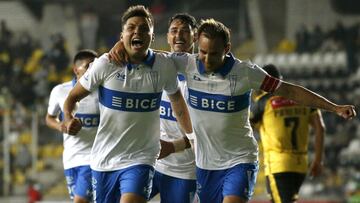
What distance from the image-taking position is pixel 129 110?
695cm

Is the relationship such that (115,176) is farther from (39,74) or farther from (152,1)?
(152,1)

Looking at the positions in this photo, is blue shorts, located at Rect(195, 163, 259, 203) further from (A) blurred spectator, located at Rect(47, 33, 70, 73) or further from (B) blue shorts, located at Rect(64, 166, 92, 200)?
(A) blurred spectator, located at Rect(47, 33, 70, 73)

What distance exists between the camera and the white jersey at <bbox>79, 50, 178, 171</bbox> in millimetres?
6938

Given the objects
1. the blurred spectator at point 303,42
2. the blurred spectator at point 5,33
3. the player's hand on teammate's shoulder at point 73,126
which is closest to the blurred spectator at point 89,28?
the blurred spectator at point 5,33

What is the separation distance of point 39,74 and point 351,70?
7.29 metres

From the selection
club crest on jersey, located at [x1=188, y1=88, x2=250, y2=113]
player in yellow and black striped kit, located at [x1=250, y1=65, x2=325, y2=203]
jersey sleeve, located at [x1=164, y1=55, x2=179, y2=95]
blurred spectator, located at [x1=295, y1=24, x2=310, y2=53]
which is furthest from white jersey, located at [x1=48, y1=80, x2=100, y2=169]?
blurred spectator, located at [x1=295, y1=24, x2=310, y2=53]

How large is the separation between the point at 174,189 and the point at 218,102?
117 cm

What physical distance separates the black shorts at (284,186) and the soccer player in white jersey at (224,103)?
7.54 feet

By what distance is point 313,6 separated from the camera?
77.2 ft

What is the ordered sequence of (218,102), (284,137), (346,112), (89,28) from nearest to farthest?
(346,112) → (218,102) → (284,137) → (89,28)

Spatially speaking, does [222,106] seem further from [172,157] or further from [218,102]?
[172,157]

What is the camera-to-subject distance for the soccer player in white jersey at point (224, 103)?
7102 millimetres

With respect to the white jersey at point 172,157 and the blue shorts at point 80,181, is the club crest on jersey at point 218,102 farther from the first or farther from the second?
the blue shorts at point 80,181

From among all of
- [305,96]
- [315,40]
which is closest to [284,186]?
[305,96]
